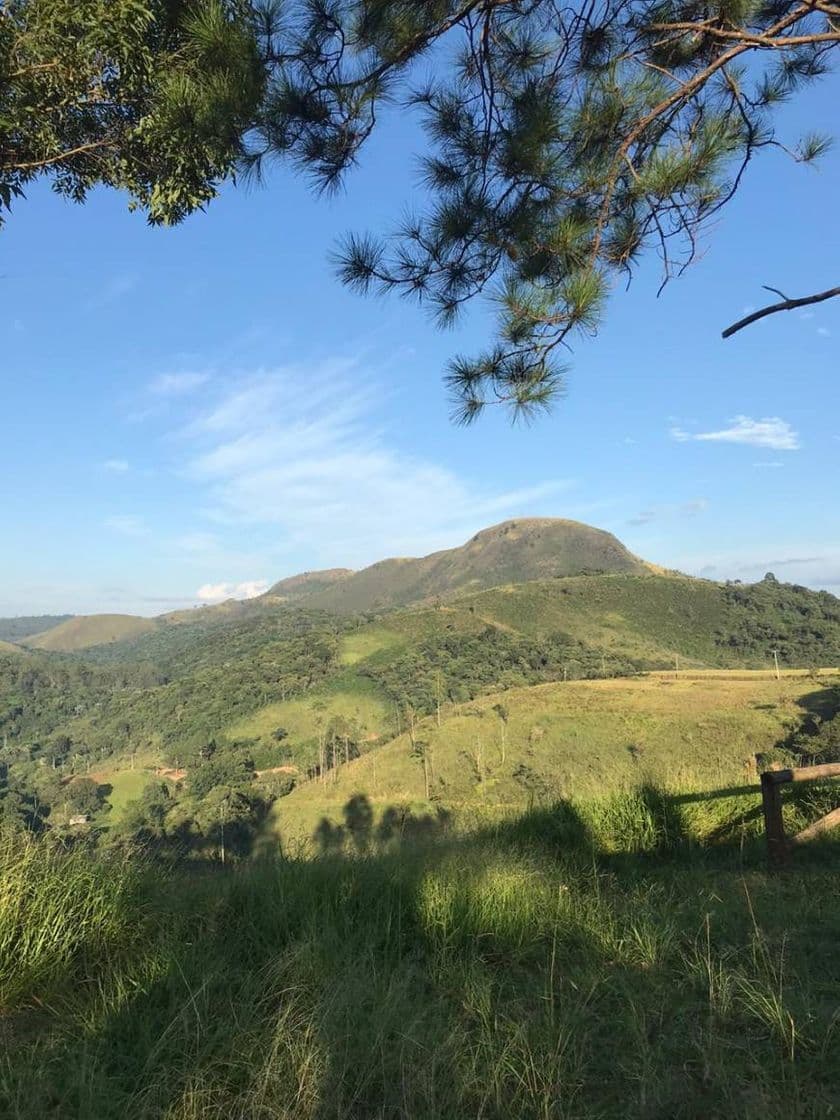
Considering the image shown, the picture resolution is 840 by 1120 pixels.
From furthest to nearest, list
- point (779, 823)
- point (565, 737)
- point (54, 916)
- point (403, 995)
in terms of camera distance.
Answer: point (565, 737) < point (779, 823) < point (54, 916) < point (403, 995)

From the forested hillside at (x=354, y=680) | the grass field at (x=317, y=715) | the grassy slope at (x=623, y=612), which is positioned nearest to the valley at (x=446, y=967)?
the forested hillside at (x=354, y=680)

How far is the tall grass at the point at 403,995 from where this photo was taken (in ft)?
5.85

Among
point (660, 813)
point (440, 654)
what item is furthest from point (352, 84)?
point (440, 654)

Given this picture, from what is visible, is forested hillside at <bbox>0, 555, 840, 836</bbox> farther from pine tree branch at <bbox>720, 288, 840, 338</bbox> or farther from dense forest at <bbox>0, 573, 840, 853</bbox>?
pine tree branch at <bbox>720, 288, 840, 338</bbox>

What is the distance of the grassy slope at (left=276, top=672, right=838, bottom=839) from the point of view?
5581 cm

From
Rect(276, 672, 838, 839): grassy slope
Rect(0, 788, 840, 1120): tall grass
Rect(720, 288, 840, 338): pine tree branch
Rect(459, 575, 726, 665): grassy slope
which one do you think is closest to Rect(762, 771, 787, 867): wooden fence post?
Rect(0, 788, 840, 1120): tall grass

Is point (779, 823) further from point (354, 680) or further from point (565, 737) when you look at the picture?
point (354, 680)

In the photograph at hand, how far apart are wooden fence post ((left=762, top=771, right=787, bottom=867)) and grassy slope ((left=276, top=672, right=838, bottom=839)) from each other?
4751 centimetres

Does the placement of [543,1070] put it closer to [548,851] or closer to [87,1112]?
[87,1112]

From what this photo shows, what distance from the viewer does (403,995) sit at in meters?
2.20

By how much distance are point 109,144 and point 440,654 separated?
120 meters

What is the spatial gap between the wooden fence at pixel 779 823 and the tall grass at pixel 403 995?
26.3 inches

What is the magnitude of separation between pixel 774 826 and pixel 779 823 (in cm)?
4

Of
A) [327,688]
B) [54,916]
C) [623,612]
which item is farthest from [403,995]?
[623,612]
